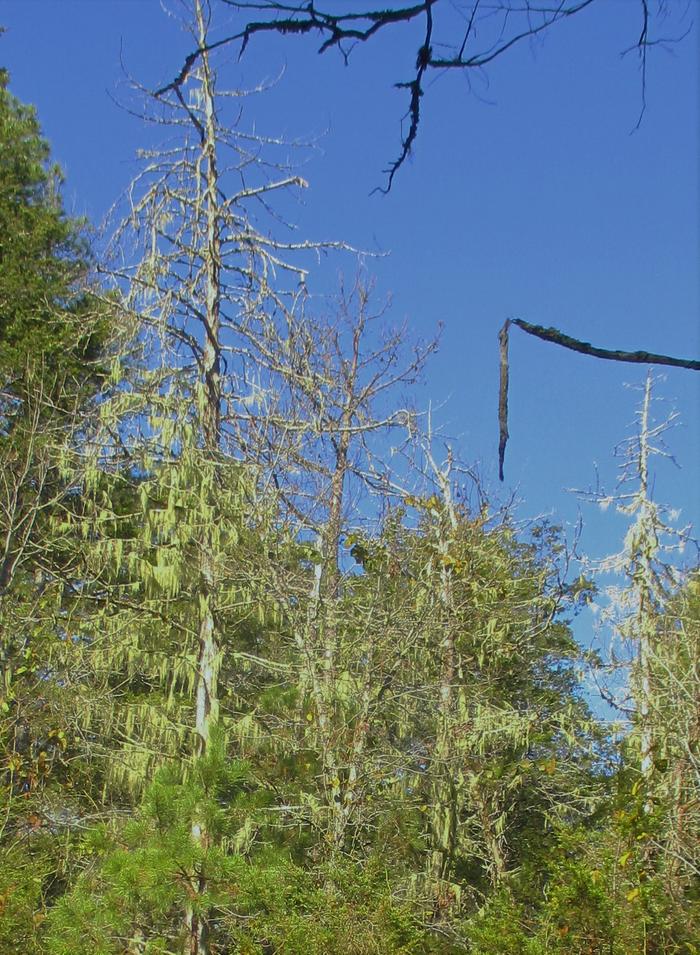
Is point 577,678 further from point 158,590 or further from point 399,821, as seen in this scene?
point 158,590

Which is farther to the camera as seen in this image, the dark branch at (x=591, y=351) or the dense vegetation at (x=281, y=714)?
the dense vegetation at (x=281, y=714)

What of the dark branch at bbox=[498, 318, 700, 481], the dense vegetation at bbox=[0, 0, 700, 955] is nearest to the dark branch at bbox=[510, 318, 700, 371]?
the dark branch at bbox=[498, 318, 700, 481]

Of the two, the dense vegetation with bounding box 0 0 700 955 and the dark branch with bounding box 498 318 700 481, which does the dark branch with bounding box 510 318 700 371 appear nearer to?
the dark branch with bounding box 498 318 700 481

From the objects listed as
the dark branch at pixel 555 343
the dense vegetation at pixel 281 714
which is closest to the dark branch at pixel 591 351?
the dark branch at pixel 555 343

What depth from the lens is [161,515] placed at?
8281 mm

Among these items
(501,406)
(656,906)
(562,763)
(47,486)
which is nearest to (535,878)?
(562,763)

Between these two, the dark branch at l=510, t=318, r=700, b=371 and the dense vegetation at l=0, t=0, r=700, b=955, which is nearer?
the dark branch at l=510, t=318, r=700, b=371

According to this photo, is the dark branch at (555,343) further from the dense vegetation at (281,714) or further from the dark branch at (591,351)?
the dense vegetation at (281,714)

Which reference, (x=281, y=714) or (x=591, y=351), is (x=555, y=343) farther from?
(x=281, y=714)

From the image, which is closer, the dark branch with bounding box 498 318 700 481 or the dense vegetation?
the dark branch with bounding box 498 318 700 481

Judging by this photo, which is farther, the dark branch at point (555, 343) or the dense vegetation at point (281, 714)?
the dense vegetation at point (281, 714)

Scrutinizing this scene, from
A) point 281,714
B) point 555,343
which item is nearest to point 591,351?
point 555,343

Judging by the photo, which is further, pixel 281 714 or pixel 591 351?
pixel 281 714

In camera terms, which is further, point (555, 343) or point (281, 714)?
point (281, 714)
